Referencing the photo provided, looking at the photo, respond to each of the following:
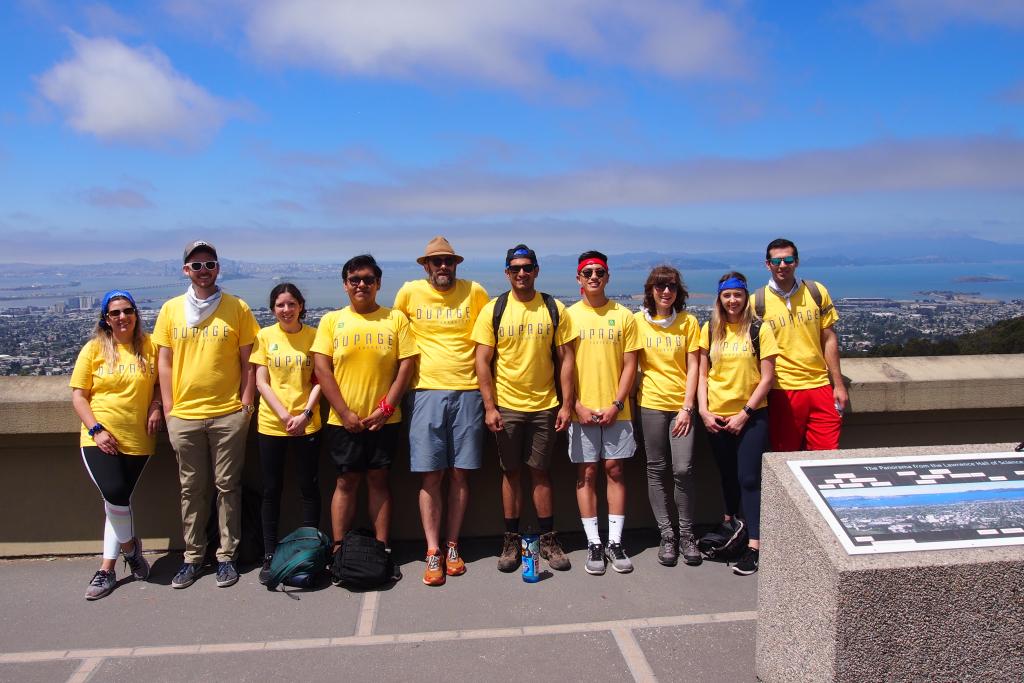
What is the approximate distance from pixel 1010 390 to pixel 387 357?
4599mm

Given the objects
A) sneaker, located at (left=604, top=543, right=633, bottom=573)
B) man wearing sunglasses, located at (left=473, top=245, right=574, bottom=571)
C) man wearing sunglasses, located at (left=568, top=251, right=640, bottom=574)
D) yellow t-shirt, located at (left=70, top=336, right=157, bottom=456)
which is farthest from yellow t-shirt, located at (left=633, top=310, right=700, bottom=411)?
yellow t-shirt, located at (left=70, top=336, right=157, bottom=456)

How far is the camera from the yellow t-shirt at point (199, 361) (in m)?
4.64

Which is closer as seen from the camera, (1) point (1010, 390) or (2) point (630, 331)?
(2) point (630, 331)

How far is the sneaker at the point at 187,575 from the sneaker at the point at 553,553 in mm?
2287

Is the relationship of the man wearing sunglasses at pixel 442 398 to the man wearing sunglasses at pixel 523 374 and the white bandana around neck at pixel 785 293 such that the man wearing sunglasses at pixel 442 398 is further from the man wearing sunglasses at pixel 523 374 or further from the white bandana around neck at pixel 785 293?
the white bandana around neck at pixel 785 293

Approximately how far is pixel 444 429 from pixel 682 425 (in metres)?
1.57

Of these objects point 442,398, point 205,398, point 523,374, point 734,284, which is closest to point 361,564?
point 442,398

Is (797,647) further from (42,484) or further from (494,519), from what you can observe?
(42,484)

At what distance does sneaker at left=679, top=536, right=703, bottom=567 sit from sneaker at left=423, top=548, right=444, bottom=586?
1.62 metres

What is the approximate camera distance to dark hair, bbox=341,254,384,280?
15.4 ft

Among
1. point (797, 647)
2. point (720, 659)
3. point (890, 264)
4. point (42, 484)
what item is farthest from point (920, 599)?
point (890, 264)

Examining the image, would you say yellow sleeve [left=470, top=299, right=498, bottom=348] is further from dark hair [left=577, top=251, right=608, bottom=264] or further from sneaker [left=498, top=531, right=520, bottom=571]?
sneaker [left=498, top=531, right=520, bottom=571]

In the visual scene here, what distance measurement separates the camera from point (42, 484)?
16.9ft

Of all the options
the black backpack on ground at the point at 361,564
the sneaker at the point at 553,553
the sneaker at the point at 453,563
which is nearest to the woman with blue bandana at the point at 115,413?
the black backpack on ground at the point at 361,564
